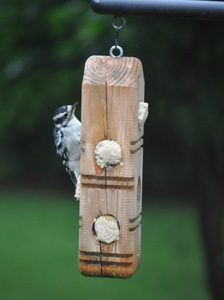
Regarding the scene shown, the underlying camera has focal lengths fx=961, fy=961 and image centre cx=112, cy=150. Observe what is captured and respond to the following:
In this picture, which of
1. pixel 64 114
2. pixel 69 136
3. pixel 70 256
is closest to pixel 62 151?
pixel 69 136

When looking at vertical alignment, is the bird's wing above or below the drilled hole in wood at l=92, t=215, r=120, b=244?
above

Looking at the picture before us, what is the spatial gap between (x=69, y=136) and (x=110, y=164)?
904mm

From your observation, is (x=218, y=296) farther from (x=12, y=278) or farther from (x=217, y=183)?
(x=12, y=278)

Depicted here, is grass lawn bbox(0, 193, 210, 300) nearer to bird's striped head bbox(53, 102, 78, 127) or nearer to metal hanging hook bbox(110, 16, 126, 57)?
bird's striped head bbox(53, 102, 78, 127)

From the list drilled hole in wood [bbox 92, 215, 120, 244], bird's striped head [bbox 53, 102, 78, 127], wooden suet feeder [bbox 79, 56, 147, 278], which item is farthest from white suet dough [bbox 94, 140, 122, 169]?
bird's striped head [bbox 53, 102, 78, 127]

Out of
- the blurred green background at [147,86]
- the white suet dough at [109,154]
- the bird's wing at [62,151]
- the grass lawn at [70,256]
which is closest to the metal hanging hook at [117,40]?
the white suet dough at [109,154]

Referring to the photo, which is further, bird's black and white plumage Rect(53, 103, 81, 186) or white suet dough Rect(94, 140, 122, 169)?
bird's black and white plumage Rect(53, 103, 81, 186)

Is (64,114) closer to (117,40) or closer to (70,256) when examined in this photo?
(117,40)

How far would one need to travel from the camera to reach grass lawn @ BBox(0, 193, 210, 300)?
1241 cm

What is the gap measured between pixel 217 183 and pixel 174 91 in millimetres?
1104

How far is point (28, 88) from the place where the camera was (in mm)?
7590

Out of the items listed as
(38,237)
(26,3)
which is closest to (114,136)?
(26,3)

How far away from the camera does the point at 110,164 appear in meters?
4.46

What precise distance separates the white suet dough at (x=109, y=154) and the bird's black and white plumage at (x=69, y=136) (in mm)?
831
